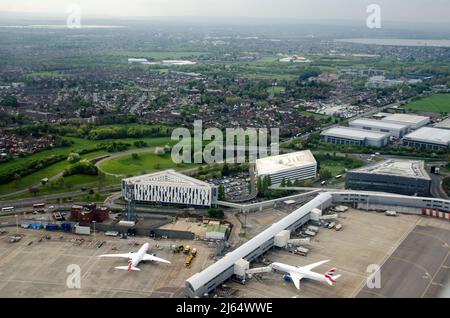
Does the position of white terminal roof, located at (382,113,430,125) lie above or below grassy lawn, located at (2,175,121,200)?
above

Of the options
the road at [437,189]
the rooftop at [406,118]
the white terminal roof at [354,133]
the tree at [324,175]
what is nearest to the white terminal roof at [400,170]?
the road at [437,189]

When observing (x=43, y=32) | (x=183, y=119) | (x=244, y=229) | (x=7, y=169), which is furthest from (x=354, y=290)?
(x=43, y=32)

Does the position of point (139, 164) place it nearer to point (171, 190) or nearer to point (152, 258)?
point (171, 190)

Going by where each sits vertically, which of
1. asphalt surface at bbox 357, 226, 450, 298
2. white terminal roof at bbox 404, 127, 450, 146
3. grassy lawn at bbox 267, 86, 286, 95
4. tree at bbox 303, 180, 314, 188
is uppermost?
grassy lawn at bbox 267, 86, 286, 95

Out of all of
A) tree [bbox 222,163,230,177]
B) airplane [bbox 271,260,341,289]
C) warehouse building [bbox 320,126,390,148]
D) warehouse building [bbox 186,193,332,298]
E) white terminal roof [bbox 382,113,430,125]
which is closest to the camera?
warehouse building [bbox 186,193,332,298]

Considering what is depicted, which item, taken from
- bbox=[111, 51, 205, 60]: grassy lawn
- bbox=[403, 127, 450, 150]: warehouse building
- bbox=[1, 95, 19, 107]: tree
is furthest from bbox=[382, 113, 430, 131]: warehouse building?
bbox=[111, 51, 205, 60]: grassy lawn

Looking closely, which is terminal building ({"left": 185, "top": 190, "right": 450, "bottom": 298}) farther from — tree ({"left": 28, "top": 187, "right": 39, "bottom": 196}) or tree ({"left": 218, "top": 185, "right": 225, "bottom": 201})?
tree ({"left": 28, "top": 187, "right": 39, "bottom": 196})
